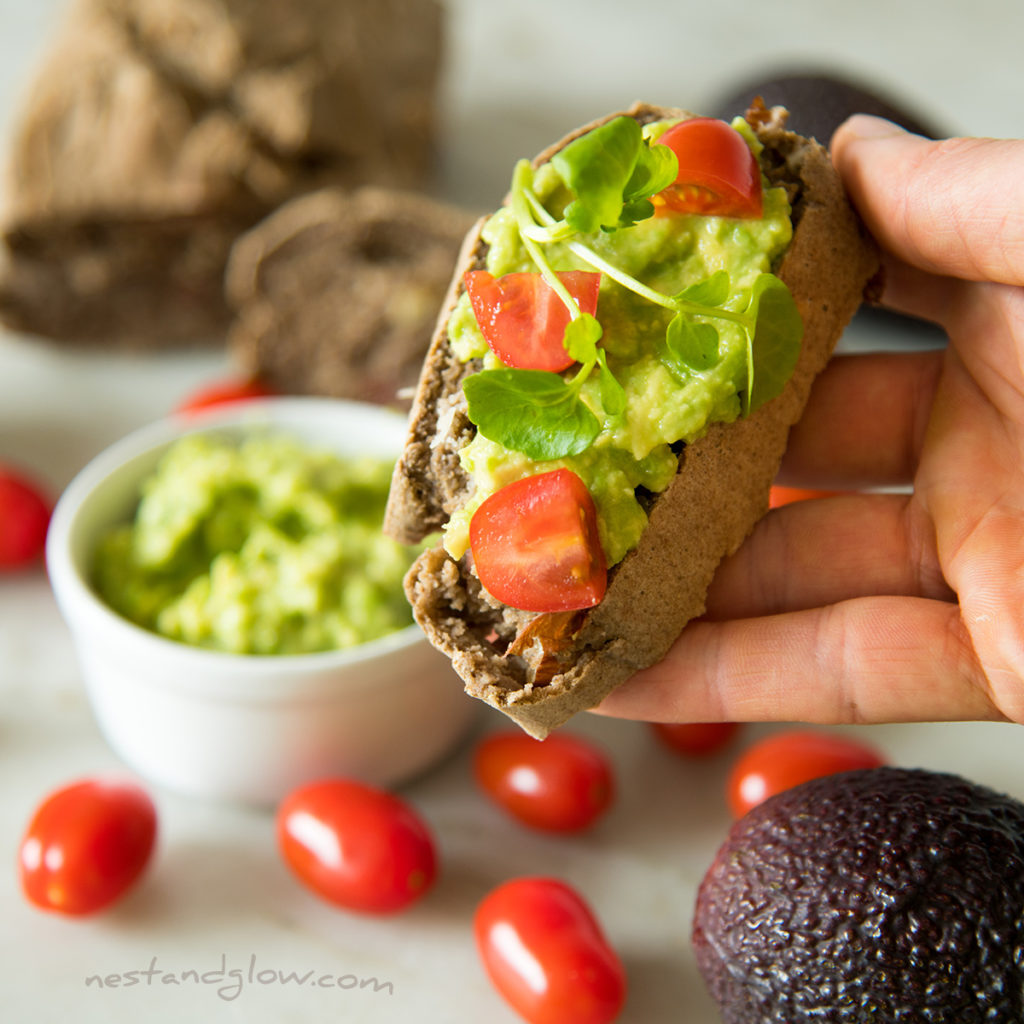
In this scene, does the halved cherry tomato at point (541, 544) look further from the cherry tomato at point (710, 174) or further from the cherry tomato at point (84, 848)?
the cherry tomato at point (84, 848)

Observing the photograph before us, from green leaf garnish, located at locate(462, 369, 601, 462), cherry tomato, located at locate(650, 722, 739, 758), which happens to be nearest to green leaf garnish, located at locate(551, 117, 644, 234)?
green leaf garnish, located at locate(462, 369, 601, 462)

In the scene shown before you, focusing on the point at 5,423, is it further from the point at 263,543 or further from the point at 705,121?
the point at 705,121

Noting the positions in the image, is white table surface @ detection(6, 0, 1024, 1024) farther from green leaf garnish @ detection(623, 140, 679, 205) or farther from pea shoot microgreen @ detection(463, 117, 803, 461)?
green leaf garnish @ detection(623, 140, 679, 205)

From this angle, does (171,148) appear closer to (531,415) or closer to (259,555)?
(259,555)

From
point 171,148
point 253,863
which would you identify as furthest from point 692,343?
point 171,148

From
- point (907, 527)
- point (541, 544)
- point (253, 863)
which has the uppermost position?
point (541, 544)

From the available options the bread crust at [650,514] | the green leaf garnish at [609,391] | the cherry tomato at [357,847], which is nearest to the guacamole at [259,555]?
the cherry tomato at [357,847]
